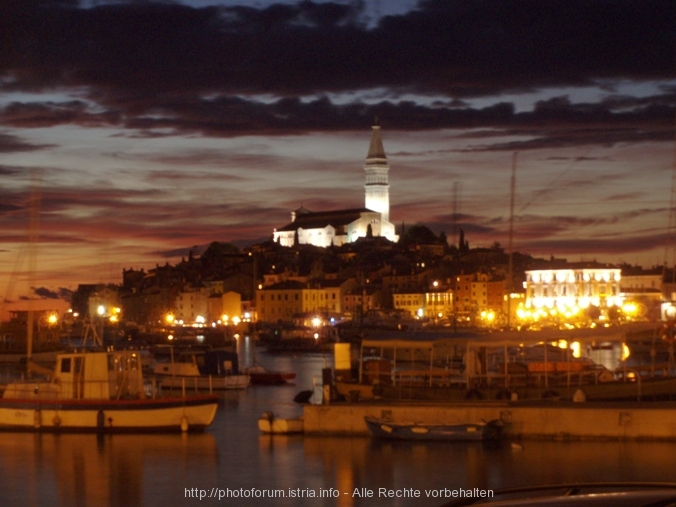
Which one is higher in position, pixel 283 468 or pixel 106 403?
pixel 106 403

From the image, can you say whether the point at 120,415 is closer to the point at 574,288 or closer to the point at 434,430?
the point at 434,430

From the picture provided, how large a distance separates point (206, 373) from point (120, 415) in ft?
49.2

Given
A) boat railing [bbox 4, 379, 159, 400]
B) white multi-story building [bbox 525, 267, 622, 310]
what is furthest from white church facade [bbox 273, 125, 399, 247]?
boat railing [bbox 4, 379, 159, 400]

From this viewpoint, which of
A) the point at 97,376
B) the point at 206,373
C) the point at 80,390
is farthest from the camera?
the point at 206,373

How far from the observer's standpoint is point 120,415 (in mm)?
18391

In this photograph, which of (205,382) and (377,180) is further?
(377,180)

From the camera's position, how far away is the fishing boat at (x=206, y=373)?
3114cm

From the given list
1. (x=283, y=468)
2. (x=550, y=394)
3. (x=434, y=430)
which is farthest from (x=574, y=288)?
(x=283, y=468)

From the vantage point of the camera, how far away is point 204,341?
66812mm

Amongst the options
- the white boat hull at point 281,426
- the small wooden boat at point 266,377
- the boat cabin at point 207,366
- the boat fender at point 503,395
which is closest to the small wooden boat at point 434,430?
the white boat hull at point 281,426

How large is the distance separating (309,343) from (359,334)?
3.16 meters

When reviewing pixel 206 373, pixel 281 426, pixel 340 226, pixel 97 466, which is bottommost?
pixel 97 466

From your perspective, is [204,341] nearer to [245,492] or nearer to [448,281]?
[448,281]

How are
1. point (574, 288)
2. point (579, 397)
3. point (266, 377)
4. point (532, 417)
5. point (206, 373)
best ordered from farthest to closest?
point (574, 288) < point (266, 377) < point (206, 373) < point (579, 397) < point (532, 417)
